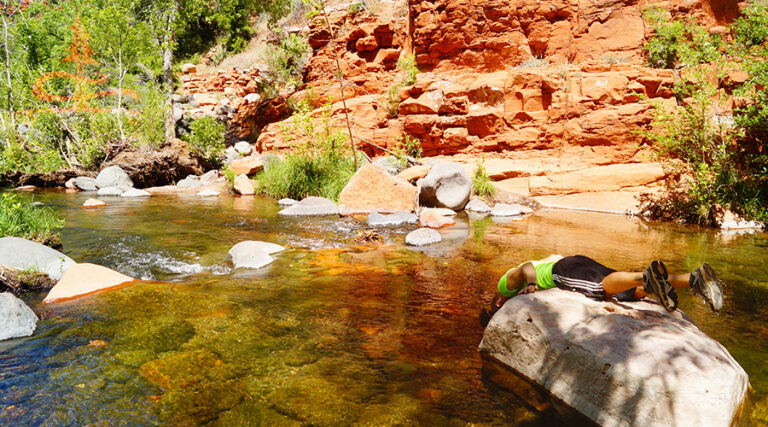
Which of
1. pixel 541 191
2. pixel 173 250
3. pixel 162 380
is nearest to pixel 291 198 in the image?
pixel 173 250

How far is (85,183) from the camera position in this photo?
45.4 ft

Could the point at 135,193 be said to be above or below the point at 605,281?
below

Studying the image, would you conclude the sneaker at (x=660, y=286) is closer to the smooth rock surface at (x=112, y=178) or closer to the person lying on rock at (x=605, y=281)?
the person lying on rock at (x=605, y=281)

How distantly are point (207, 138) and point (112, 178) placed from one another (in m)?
3.58

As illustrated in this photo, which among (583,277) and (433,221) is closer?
(583,277)

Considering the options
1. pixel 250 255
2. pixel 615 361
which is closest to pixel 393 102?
pixel 250 255

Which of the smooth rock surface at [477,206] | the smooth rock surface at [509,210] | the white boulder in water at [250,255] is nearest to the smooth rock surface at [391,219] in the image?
the smooth rock surface at [477,206]

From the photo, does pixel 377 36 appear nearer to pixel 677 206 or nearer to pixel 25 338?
pixel 677 206

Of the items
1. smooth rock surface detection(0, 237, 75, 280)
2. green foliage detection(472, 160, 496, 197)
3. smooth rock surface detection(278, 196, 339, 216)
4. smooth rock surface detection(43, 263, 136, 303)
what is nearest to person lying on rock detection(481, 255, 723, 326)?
smooth rock surface detection(43, 263, 136, 303)

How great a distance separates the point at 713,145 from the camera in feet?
26.9

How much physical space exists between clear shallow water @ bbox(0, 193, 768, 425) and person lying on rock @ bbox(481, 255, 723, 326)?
0.52 m

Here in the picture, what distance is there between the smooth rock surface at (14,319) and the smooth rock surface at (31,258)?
1.24 metres

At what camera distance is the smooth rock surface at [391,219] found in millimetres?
8180

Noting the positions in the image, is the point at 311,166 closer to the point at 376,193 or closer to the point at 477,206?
the point at 376,193
